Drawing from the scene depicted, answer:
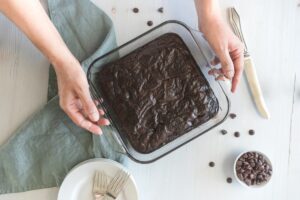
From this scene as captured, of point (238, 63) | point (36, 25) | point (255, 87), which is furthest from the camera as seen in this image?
point (255, 87)

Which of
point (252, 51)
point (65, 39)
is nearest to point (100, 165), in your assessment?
point (65, 39)

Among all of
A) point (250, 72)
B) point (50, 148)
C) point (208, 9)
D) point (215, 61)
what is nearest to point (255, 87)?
point (250, 72)

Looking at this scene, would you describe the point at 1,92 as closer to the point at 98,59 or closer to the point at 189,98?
the point at 98,59

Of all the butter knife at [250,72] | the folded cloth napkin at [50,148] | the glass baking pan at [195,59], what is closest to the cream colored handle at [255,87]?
the butter knife at [250,72]

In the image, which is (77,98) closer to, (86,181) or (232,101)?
(86,181)

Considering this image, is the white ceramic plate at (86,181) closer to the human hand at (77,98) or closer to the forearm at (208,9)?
the human hand at (77,98)

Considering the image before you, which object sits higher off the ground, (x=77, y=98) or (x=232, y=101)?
(x=77, y=98)

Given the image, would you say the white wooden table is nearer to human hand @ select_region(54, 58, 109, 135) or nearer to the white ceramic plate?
the white ceramic plate
